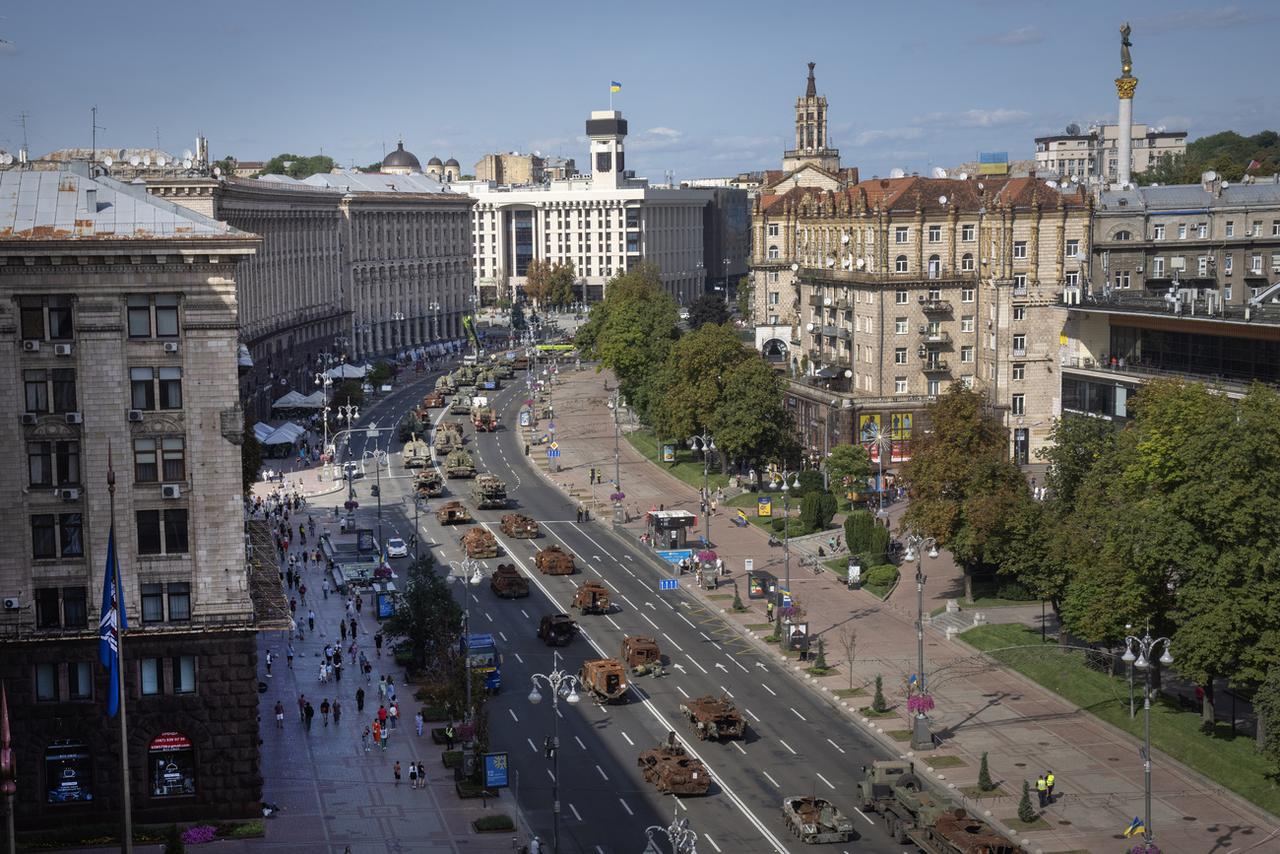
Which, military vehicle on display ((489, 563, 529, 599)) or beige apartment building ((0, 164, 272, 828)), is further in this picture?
military vehicle on display ((489, 563, 529, 599))

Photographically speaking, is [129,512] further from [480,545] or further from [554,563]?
[480,545]

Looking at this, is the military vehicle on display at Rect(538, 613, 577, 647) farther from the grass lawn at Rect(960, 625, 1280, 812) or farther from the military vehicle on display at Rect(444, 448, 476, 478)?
the military vehicle on display at Rect(444, 448, 476, 478)

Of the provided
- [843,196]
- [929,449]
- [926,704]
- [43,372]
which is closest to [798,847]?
[926,704]

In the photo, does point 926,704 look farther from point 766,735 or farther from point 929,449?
point 929,449

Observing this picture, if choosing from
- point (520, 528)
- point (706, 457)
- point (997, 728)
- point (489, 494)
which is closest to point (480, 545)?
point (520, 528)

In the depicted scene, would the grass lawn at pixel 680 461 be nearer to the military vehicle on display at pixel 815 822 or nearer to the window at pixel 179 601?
the military vehicle on display at pixel 815 822

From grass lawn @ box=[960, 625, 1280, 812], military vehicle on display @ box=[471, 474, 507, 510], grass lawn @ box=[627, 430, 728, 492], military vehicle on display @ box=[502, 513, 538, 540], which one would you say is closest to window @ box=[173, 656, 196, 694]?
grass lawn @ box=[960, 625, 1280, 812]
